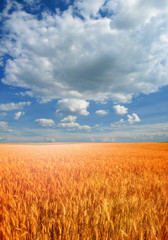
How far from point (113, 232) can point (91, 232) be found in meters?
0.28

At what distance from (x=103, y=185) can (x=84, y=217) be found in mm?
1700

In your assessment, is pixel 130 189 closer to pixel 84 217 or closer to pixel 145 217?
pixel 145 217

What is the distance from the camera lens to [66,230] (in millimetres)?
1825

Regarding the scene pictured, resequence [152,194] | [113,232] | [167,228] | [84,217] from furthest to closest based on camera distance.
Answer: [152,194] < [84,217] < [167,228] < [113,232]

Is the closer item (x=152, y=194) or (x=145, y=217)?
(x=145, y=217)

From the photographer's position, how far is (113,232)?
1.73m

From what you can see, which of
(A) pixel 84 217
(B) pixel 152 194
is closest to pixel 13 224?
(A) pixel 84 217

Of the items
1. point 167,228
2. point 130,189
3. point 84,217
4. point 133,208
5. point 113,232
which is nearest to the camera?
point 113,232

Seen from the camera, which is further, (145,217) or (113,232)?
(145,217)

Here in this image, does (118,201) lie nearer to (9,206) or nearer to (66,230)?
(66,230)

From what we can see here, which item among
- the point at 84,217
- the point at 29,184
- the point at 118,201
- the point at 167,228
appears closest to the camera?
the point at 167,228

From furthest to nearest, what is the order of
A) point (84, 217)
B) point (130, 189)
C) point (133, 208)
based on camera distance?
point (130, 189) < point (133, 208) < point (84, 217)

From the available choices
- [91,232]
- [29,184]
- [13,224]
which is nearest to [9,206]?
[13,224]

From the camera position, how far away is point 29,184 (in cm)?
379
